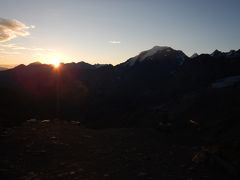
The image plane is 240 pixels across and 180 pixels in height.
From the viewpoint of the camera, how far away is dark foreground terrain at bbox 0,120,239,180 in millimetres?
16391

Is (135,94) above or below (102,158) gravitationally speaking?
below

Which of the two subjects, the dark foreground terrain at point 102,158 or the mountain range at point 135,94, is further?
the mountain range at point 135,94

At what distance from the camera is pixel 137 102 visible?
15812cm

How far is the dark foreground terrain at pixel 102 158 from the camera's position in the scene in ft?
53.8

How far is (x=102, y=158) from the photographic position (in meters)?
19.7

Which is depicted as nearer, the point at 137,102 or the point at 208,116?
the point at 208,116

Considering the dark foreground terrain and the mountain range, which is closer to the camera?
the dark foreground terrain

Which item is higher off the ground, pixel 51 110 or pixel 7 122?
pixel 7 122

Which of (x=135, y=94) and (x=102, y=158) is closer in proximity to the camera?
(x=102, y=158)

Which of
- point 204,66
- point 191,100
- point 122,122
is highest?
point 204,66

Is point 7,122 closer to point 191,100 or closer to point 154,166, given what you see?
point 154,166

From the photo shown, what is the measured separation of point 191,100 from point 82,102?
65.1 metres

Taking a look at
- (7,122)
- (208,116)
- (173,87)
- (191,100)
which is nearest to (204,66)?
(173,87)

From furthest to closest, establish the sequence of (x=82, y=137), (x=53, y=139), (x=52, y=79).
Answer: (x=52, y=79) → (x=82, y=137) → (x=53, y=139)
